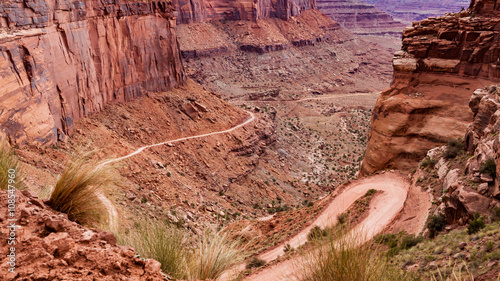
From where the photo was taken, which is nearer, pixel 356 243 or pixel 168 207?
pixel 356 243

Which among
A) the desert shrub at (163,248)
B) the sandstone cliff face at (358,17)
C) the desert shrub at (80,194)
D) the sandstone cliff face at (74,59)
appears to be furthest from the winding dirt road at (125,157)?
the sandstone cliff face at (358,17)

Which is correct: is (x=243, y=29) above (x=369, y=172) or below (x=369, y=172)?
above

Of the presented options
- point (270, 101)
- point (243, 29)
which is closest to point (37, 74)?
point (270, 101)

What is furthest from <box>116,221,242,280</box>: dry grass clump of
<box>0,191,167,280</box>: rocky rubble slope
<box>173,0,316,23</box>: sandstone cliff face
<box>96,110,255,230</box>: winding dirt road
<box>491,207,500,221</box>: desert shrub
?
<box>173,0,316,23</box>: sandstone cliff face

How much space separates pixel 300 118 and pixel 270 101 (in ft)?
32.2

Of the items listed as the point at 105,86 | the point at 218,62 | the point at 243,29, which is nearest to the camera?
the point at 105,86

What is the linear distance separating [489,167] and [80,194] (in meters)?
13.4

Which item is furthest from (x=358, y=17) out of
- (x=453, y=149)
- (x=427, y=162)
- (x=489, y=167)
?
(x=489, y=167)

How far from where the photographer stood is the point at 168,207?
2550cm

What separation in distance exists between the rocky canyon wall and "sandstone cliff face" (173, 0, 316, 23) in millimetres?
63269

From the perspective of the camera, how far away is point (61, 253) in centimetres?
480

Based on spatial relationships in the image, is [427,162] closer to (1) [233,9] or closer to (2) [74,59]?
(2) [74,59]

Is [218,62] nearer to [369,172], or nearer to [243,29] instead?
[243,29]

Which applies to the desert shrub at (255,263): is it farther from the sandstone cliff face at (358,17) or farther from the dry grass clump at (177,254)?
the sandstone cliff face at (358,17)
